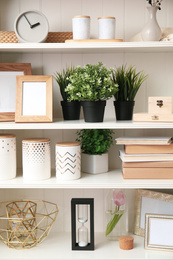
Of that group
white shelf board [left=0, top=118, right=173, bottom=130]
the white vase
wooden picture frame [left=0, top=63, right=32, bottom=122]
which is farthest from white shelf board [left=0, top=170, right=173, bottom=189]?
the white vase

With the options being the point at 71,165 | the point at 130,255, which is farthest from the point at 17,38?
the point at 130,255

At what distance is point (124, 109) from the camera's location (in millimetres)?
2008

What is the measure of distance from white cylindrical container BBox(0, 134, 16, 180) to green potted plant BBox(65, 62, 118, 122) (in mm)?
398

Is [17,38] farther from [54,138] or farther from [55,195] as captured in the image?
[55,195]

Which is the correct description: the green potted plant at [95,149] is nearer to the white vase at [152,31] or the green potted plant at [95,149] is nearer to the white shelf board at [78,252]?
the white shelf board at [78,252]

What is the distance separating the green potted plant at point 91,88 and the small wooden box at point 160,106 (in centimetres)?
20

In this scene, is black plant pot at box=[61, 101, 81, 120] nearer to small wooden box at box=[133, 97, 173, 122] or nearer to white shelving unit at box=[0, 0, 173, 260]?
white shelving unit at box=[0, 0, 173, 260]

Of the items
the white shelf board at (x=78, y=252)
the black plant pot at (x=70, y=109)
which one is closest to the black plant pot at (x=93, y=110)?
the black plant pot at (x=70, y=109)

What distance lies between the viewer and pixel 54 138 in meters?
2.24

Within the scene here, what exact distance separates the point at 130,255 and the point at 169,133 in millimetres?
711

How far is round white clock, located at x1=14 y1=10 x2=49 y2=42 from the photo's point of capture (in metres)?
1.91

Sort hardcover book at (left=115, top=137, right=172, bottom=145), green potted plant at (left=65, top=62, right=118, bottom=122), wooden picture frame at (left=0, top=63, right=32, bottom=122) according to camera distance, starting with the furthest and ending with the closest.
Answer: wooden picture frame at (left=0, top=63, right=32, bottom=122)
hardcover book at (left=115, top=137, right=172, bottom=145)
green potted plant at (left=65, top=62, right=118, bottom=122)

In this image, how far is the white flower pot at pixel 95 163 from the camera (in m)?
2.09

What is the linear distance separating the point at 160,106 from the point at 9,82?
32.3 inches
